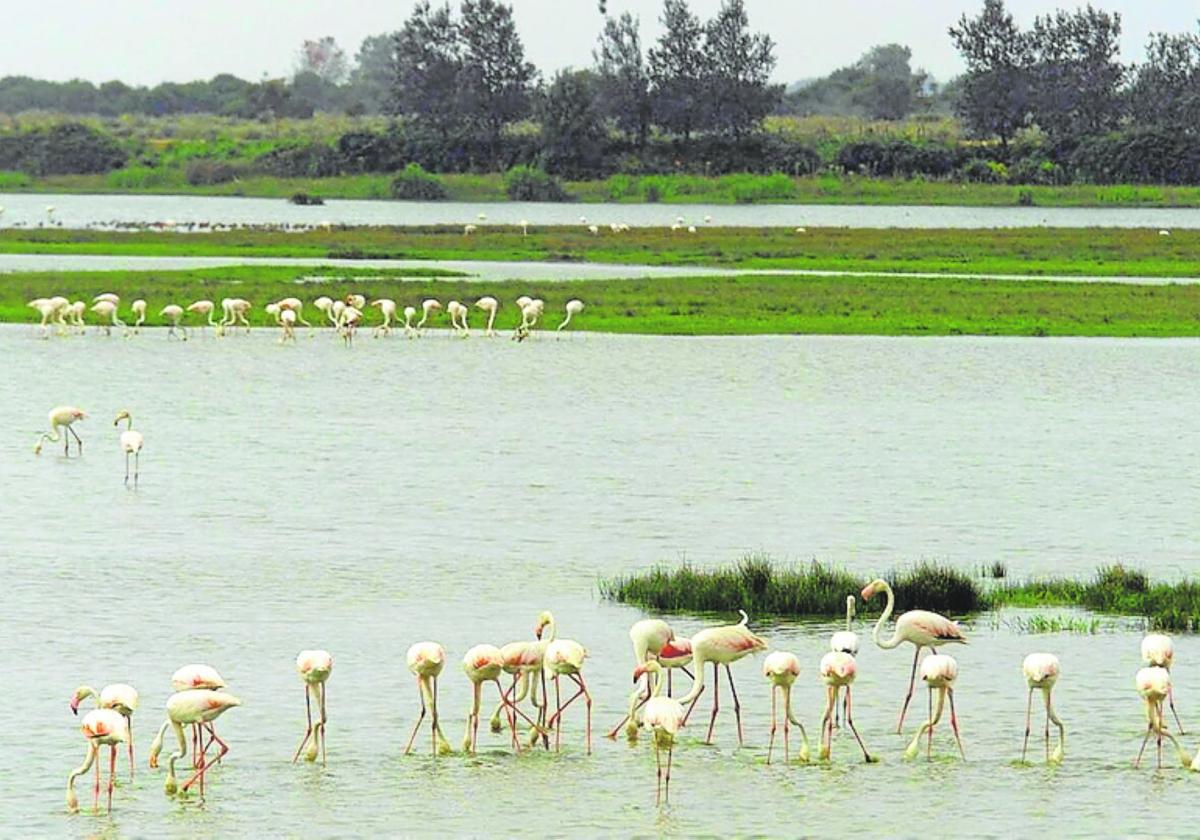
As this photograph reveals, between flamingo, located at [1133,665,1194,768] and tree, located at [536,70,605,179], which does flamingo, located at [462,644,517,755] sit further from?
tree, located at [536,70,605,179]

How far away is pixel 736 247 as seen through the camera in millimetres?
66875

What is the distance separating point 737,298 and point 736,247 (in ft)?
58.3

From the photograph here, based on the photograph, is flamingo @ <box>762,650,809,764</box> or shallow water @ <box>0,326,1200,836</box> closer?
shallow water @ <box>0,326,1200,836</box>

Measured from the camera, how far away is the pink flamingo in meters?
14.0

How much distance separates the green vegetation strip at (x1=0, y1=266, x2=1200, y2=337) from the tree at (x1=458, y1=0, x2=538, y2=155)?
7909cm

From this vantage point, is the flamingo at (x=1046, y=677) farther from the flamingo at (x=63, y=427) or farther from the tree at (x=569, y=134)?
the tree at (x=569, y=134)

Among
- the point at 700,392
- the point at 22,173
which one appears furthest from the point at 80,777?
the point at 22,173

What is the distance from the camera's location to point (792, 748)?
14.8 metres

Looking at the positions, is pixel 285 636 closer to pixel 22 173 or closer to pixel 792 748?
pixel 792 748

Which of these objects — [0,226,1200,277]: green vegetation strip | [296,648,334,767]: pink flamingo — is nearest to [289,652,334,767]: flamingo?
[296,648,334,767]: pink flamingo

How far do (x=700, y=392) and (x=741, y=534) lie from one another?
12905mm

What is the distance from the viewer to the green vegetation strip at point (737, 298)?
1769 inches

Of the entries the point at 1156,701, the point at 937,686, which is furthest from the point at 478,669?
the point at 1156,701

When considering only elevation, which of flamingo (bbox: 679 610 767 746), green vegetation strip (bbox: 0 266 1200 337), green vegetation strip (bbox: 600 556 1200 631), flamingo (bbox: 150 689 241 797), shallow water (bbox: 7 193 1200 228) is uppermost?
flamingo (bbox: 679 610 767 746)
